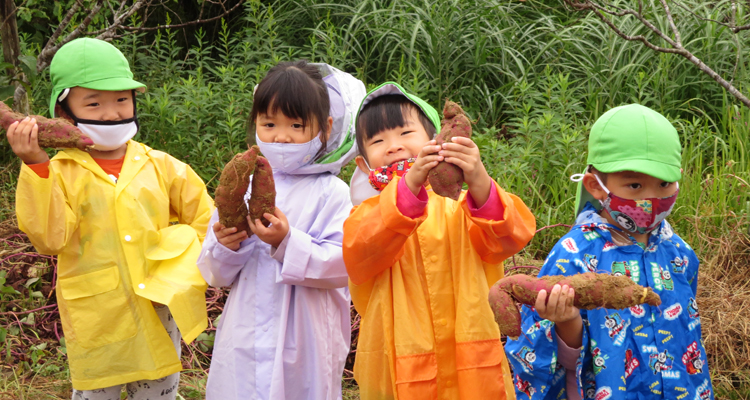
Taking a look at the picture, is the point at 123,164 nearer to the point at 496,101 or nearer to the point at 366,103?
the point at 366,103

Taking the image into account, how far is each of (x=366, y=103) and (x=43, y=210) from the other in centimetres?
121

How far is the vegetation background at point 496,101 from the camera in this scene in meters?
3.74

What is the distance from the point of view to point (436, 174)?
75.6 inches

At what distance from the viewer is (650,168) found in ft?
6.75

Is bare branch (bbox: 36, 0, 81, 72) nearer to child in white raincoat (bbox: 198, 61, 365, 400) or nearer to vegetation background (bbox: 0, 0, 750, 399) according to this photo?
vegetation background (bbox: 0, 0, 750, 399)

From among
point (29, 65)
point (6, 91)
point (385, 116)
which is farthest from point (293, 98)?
point (6, 91)

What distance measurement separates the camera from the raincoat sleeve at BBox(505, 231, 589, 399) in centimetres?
210

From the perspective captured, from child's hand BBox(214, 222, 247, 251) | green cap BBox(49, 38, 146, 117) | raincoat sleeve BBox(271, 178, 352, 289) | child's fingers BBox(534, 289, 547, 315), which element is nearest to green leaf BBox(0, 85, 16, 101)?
green cap BBox(49, 38, 146, 117)

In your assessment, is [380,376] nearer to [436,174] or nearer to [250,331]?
[250,331]

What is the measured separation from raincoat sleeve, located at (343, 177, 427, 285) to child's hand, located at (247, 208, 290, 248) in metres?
0.29

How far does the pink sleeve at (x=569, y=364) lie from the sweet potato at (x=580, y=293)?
238 mm

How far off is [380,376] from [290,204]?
733mm

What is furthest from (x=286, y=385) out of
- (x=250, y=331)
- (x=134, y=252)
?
(x=134, y=252)

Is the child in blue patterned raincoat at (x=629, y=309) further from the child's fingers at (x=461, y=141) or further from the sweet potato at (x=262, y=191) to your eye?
the sweet potato at (x=262, y=191)
